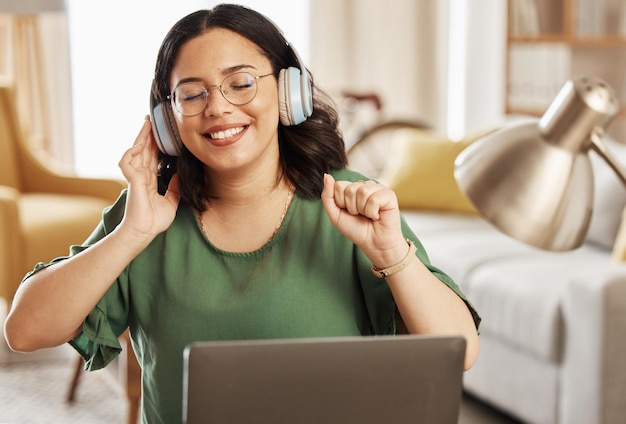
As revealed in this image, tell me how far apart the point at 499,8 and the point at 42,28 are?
2407mm

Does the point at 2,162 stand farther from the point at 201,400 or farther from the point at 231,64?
the point at 201,400

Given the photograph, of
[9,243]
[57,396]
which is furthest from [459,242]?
[9,243]

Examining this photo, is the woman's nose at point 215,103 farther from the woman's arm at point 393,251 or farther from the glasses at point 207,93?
the woman's arm at point 393,251

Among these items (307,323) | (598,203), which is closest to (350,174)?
(307,323)

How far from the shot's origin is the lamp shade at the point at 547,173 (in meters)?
0.91

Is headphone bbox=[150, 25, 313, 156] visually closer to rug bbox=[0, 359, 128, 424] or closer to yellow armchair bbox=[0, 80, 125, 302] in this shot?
rug bbox=[0, 359, 128, 424]

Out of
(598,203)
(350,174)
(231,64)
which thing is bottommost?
(598,203)

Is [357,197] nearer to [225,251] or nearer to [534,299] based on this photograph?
[225,251]

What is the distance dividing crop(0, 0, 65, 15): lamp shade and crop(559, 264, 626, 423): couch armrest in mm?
2827

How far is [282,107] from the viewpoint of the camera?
126cm

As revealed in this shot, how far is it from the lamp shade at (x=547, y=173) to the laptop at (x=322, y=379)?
0.62ft

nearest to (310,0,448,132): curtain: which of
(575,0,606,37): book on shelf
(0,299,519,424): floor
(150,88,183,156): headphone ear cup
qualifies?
(575,0,606,37): book on shelf

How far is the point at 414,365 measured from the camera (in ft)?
2.68

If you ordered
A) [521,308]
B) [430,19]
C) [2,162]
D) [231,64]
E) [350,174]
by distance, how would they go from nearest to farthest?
[231,64], [350,174], [521,308], [2,162], [430,19]
